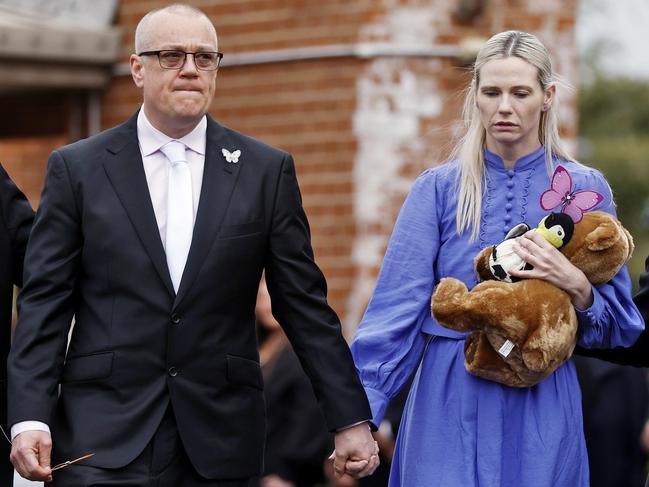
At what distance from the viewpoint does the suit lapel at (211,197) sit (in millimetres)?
Result: 6102

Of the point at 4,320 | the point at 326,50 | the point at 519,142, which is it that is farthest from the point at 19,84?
the point at 519,142

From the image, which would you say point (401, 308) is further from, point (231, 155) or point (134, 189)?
point (134, 189)

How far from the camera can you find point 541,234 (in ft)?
20.1

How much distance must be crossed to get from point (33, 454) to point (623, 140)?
116 feet

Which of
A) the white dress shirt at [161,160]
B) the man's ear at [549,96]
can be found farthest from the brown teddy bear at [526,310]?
the white dress shirt at [161,160]

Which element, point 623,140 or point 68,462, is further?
point 623,140

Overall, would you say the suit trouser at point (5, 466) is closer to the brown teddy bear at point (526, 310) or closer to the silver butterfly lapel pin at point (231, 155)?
the silver butterfly lapel pin at point (231, 155)

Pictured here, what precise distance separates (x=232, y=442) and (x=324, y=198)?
412 centimetres

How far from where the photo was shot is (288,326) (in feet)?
21.0

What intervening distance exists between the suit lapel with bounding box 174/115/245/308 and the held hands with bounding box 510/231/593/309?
1107 millimetres

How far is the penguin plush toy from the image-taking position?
6.11 m

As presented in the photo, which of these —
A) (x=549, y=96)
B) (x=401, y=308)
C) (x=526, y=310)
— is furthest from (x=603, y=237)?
(x=401, y=308)

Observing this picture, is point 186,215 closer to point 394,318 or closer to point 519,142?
point 394,318

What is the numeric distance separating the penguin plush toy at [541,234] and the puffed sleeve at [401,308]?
378mm
